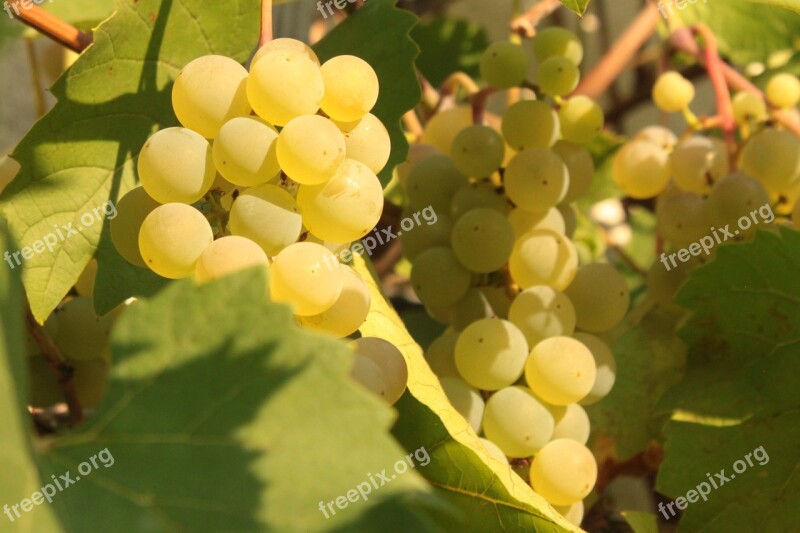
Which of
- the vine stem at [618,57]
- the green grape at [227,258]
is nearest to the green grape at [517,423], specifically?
the green grape at [227,258]

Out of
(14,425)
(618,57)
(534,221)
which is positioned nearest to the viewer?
(14,425)

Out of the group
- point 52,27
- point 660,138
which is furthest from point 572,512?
point 52,27

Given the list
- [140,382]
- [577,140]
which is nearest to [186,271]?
[140,382]

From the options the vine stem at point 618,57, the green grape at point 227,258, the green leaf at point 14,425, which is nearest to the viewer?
the green leaf at point 14,425

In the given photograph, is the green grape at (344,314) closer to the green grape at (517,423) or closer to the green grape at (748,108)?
the green grape at (517,423)

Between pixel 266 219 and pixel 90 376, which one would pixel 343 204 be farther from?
pixel 90 376
